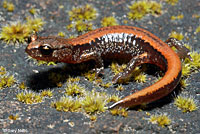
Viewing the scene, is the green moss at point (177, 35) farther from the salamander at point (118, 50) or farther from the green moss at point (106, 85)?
the green moss at point (106, 85)

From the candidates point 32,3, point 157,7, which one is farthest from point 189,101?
point 32,3

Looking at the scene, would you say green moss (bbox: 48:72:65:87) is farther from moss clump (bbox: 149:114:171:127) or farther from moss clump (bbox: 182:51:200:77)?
moss clump (bbox: 182:51:200:77)

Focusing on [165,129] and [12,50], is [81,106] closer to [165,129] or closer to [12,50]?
[165,129]

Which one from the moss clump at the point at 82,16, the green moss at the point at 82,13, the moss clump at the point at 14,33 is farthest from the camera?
the green moss at the point at 82,13

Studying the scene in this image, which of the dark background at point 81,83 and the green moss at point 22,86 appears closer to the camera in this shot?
the dark background at point 81,83

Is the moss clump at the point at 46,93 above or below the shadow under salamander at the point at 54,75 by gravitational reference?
below

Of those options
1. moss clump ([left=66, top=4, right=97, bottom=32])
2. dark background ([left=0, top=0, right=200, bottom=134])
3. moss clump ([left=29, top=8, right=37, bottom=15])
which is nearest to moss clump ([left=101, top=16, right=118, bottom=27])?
dark background ([left=0, top=0, right=200, bottom=134])

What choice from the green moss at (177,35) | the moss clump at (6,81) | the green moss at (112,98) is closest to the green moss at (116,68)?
the green moss at (112,98)

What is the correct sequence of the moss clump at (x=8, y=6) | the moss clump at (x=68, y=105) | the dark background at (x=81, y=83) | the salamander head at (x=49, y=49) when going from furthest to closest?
the moss clump at (x=8, y=6), the salamander head at (x=49, y=49), the moss clump at (x=68, y=105), the dark background at (x=81, y=83)
